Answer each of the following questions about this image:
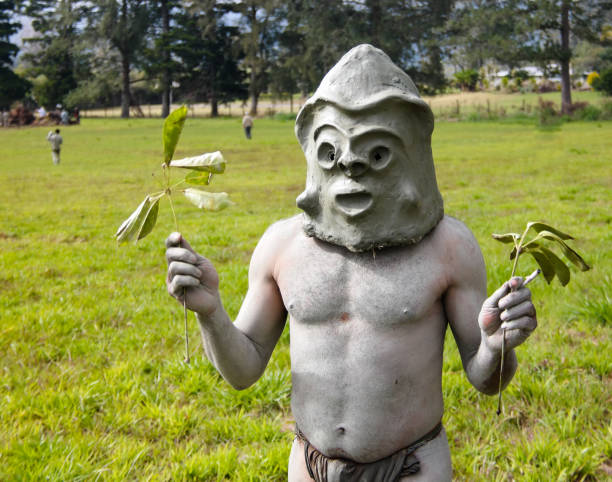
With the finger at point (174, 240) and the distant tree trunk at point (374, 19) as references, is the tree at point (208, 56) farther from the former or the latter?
the finger at point (174, 240)

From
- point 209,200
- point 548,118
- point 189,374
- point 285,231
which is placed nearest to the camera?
point 209,200

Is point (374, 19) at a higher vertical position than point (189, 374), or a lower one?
higher

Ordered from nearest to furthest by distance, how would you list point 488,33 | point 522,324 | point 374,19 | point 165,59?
point 522,324 < point 488,33 < point 374,19 < point 165,59

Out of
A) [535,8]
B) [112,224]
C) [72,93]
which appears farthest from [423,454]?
[72,93]

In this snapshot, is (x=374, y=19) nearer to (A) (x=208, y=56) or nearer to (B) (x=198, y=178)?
(A) (x=208, y=56)

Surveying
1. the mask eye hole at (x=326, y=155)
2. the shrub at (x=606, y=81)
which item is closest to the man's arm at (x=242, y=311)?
the mask eye hole at (x=326, y=155)

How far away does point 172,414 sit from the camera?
10.8 feet

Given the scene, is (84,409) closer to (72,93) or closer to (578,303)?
(578,303)

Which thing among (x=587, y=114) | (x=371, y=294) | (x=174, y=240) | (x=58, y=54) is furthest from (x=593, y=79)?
(x=174, y=240)

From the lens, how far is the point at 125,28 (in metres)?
41.3

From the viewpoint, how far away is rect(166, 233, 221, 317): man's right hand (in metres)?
1.73

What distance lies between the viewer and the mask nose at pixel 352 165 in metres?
1.83

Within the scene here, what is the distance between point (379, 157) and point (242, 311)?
0.72 meters

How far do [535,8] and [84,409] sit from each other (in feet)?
92.4
